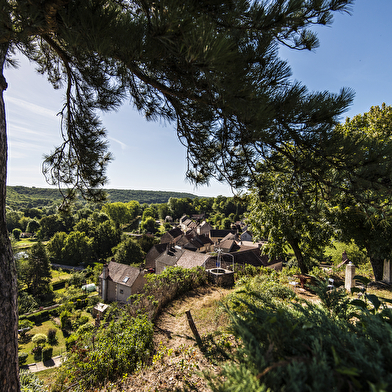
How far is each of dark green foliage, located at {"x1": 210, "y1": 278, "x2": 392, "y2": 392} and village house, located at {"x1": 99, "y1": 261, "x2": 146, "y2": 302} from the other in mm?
21091

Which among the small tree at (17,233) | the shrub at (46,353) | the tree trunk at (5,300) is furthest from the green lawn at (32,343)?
the small tree at (17,233)

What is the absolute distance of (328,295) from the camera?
229 cm

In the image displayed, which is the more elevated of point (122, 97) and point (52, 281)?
point (122, 97)

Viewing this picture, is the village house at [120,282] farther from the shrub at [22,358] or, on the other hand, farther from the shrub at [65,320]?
the shrub at [22,358]

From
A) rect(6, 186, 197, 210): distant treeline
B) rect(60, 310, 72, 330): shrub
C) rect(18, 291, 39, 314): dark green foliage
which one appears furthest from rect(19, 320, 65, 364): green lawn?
rect(6, 186, 197, 210): distant treeline

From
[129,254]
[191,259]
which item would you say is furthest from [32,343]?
[191,259]

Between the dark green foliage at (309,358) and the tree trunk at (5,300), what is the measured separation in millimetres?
2080

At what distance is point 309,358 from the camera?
4.14 ft

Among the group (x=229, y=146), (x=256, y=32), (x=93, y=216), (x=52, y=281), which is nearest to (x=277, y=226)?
(x=229, y=146)

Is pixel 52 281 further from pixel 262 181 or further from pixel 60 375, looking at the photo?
pixel 262 181

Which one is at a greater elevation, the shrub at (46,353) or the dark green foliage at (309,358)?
the dark green foliage at (309,358)

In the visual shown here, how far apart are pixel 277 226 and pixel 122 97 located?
7334mm

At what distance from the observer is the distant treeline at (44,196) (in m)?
100

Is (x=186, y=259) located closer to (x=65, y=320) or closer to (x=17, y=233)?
(x=65, y=320)
